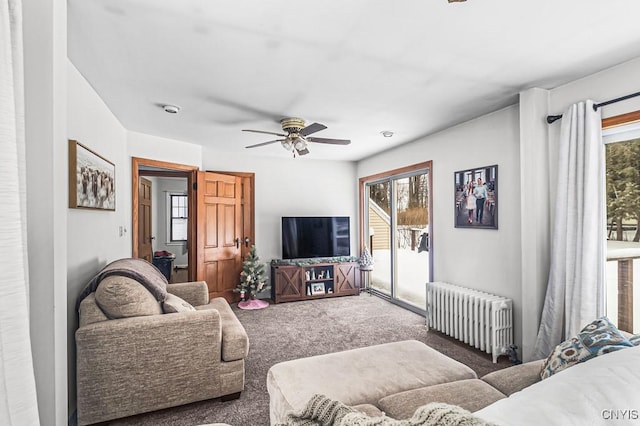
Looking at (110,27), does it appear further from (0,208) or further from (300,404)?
(300,404)

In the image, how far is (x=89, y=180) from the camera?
2451 mm

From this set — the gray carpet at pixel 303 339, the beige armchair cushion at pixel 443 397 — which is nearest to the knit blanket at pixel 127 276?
the gray carpet at pixel 303 339

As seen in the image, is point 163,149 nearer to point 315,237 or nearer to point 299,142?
point 299,142

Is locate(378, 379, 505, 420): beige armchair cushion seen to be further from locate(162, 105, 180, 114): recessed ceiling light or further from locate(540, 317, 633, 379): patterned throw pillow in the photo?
locate(162, 105, 180, 114): recessed ceiling light

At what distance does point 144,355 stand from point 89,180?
139cm

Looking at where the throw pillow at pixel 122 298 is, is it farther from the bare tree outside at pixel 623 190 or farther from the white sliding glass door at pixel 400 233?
the bare tree outside at pixel 623 190

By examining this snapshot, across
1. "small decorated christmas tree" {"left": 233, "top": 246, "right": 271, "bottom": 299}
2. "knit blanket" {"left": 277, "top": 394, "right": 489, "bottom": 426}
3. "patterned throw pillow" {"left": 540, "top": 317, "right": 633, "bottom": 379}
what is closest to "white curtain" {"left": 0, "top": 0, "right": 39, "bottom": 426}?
"knit blanket" {"left": 277, "top": 394, "right": 489, "bottom": 426}

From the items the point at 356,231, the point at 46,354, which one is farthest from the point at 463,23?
the point at 356,231

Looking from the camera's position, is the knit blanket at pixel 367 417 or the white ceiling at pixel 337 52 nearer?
the knit blanket at pixel 367 417

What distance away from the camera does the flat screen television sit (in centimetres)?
542

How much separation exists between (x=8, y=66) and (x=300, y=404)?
153 cm

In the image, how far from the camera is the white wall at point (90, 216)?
2.16 meters

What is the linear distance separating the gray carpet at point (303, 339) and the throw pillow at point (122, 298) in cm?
73

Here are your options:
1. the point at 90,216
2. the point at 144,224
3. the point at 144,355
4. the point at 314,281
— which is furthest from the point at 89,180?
the point at 314,281
